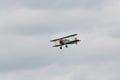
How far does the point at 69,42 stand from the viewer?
589ft

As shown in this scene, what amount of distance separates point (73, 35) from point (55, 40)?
41.1 feet

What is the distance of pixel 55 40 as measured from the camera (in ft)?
637

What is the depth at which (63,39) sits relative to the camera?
616 feet

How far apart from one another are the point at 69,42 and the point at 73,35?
6458 mm

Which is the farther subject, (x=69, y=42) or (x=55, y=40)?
(x=55, y=40)

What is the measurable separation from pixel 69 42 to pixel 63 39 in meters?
8.71

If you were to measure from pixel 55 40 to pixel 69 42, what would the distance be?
16.0 m

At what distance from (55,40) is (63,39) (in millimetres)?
7465

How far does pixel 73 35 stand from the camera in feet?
606
